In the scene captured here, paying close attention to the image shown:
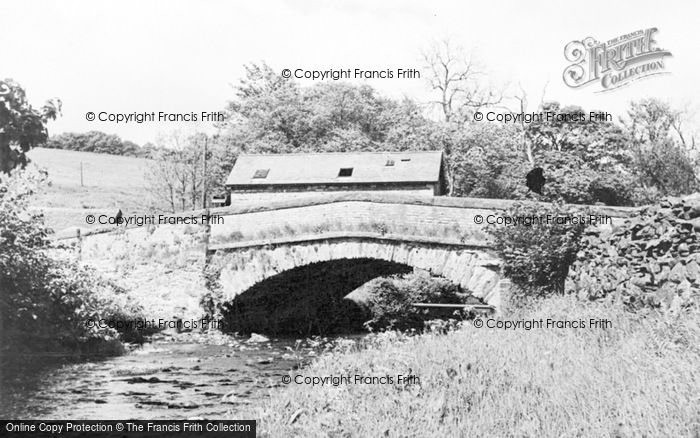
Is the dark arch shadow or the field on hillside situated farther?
the field on hillside

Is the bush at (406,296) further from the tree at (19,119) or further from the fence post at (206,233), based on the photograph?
the tree at (19,119)

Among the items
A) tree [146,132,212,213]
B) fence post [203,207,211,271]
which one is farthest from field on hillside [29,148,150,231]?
fence post [203,207,211,271]

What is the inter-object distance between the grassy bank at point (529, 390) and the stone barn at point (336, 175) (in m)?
16.8

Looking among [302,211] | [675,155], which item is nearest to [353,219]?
[302,211]

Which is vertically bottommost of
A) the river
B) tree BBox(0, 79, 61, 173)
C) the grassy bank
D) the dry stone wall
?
the river

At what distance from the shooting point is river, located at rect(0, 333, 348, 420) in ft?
29.1

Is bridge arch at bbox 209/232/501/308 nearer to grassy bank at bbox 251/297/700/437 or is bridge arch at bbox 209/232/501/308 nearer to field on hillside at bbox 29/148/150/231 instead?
grassy bank at bbox 251/297/700/437

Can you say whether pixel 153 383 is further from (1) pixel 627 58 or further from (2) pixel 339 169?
(2) pixel 339 169

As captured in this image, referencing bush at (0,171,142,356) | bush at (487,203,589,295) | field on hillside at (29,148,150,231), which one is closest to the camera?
bush at (0,171,142,356)

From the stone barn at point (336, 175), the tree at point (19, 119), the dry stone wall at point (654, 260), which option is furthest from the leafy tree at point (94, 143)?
the tree at point (19, 119)

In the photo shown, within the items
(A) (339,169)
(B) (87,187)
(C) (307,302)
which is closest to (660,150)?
(A) (339,169)

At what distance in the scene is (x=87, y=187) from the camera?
4584 cm

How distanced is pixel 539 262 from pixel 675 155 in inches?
740

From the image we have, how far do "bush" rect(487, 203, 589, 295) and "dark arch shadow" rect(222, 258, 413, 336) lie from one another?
8.81 feet
